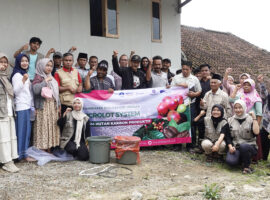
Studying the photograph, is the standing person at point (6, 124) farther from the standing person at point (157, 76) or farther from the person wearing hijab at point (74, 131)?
the standing person at point (157, 76)

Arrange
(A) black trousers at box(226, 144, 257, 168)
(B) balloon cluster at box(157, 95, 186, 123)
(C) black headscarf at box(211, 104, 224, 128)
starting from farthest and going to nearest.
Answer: (B) balloon cluster at box(157, 95, 186, 123)
(C) black headscarf at box(211, 104, 224, 128)
(A) black trousers at box(226, 144, 257, 168)

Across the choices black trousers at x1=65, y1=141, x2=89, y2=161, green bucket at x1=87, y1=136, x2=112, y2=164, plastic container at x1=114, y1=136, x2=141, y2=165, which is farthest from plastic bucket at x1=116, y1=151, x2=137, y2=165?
black trousers at x1=65, y1=141, x2=89, y2=161

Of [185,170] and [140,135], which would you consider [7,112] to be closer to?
[140,135]

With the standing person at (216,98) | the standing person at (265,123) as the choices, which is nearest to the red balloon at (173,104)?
the standing person at (216,98)

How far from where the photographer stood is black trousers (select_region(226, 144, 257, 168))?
4.61m

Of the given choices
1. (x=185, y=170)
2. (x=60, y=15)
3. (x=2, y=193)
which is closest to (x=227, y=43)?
(x=60, y=15)

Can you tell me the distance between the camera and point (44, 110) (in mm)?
4680

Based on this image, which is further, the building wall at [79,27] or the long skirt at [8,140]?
the building wall at [79,27]

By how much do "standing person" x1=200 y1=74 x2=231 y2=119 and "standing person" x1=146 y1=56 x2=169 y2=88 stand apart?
0.87 metres

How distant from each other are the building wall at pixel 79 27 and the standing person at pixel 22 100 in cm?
197

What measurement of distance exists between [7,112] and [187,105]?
3329mm

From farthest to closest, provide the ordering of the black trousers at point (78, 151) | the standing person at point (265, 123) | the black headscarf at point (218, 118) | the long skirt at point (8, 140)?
the standing person at point (265, 123) → the black headscarf at point (218, 118) → the black trousers at point (78, 151) → the long skirt at point (8, 140)

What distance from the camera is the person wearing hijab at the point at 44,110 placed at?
4.66m

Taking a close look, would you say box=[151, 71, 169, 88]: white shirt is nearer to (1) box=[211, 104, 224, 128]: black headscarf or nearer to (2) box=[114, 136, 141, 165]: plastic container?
(1) box=[211, 104, 224, 128]: black headscarf
